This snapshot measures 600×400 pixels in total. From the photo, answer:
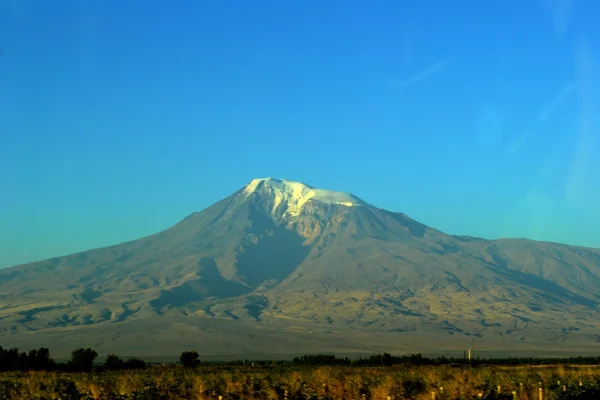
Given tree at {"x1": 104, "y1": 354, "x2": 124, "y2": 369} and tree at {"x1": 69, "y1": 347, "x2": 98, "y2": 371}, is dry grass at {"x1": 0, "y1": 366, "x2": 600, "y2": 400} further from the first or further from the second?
tree at {"x1": 104, "y1": 354, "x2": 124, "y2": 369}

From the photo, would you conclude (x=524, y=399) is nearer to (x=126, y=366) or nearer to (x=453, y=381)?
(x=453, y=381)

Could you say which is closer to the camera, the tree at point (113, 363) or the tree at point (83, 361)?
the tree at point (83, 361)

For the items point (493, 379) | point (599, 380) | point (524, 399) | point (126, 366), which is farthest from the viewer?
point (126, 366)

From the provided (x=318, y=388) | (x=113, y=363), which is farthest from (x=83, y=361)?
(x=318, y=388)

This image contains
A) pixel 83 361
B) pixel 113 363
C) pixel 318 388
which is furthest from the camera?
pixel 113 363

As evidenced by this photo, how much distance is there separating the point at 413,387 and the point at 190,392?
9704 mm

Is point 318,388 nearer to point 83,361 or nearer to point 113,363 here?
point 83,361

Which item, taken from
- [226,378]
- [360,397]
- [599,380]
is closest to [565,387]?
[599,380]

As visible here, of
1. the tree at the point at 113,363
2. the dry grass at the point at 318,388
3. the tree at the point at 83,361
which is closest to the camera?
the dry grass at the point at 318,388

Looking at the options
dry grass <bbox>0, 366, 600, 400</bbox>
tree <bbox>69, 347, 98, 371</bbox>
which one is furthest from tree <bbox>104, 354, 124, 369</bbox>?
dry grass <bbox>0, 366, 600, 400</bbox>

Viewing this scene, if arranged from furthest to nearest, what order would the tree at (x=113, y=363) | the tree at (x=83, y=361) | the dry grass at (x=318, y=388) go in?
1. the tree at (x=113, y=363)
2. the tree at (x=83, y=361)
3. the dry grass at (x=318, y=388)

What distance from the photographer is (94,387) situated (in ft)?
117

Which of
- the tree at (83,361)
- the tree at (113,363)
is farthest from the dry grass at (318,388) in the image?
the tree at (113,363)

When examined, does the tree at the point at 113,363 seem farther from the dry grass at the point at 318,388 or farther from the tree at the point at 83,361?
the dry grass at the point at 318,388
